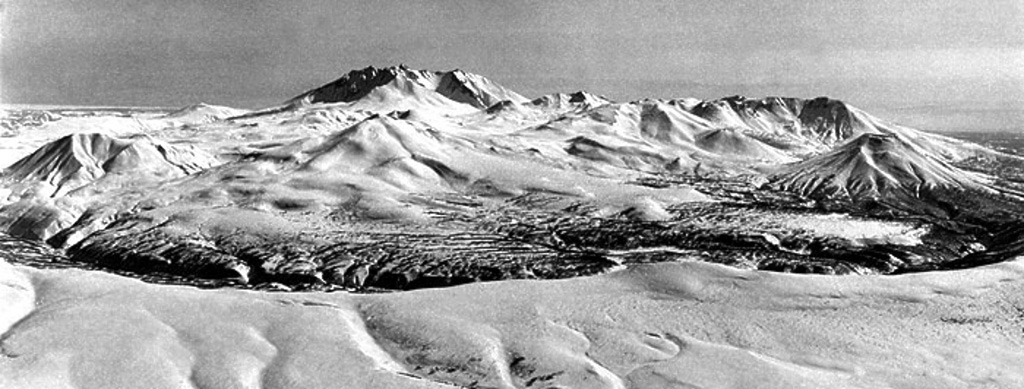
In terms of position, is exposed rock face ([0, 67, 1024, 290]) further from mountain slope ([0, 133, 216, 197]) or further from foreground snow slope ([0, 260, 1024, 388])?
foreground snow slope ([0, 260, 1024, 388])

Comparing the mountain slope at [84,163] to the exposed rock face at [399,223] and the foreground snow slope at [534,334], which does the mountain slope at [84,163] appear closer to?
the exposed rock face at [399,223]

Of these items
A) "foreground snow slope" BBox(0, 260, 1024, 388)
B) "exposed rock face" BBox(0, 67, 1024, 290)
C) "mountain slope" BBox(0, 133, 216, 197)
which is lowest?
"exposed rock face" BBox(0, 67, 1024, 290)

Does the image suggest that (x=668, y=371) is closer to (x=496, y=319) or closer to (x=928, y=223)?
(x=496, y=319)

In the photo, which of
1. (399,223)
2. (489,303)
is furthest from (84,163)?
(489,303)

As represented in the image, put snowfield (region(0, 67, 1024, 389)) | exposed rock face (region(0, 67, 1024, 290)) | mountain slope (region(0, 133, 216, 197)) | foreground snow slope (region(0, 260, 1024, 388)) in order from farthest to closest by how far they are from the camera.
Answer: mountain slope (region(0, 133, 216, 197)) → exposed rock face (region(0, 67, 1024, 290)) → snowfield (region(0, 67, 1024, 389)) → foreground snow slope (region(0, 260, 1024, 388))

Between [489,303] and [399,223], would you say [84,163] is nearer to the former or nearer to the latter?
[399,223]

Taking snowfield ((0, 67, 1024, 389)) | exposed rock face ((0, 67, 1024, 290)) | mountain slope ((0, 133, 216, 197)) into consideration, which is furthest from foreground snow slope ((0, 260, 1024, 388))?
mountain slope ((0, 133, 216, 197))

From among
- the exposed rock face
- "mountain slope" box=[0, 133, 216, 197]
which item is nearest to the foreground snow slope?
the exposed rock face

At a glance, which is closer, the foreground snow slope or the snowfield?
the foreground snow slope

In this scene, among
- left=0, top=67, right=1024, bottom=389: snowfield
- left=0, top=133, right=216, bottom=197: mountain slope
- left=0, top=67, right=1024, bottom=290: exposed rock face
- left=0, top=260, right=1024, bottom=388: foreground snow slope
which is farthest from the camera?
left=0, top=133, right=216, bottom=197: mountain slope

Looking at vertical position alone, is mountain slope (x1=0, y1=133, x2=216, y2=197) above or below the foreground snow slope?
below

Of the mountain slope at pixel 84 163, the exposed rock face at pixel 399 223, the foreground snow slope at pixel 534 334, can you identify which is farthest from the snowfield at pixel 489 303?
the mountain slope at pixel 84 163

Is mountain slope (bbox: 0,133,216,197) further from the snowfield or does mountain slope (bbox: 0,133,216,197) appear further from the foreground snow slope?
the foreground snow slope
